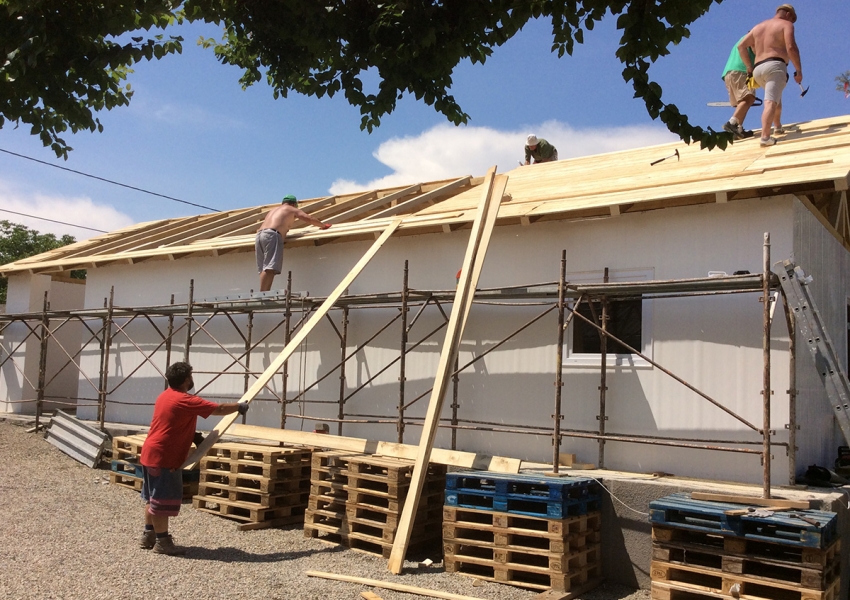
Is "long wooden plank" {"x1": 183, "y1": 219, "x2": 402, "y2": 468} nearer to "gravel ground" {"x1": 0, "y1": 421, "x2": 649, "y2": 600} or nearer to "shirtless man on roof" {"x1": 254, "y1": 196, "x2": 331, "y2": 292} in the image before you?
"gravel ground" {"x1": 0, "y1": 421, "x2": 649, "y2": 600}

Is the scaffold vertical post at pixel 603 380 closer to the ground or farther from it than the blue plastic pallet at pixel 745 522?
A: farther from it

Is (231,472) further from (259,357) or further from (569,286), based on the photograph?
(569,286)

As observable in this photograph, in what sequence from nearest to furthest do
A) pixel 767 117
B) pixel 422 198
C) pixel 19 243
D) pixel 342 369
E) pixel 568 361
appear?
pixel 568 361 → pixel 767 117 → pixel 342 369 → pixel 422 198 → pixel 19 243

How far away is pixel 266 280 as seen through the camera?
37.7 feet

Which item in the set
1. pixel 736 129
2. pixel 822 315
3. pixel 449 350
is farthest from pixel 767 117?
pixel 449 350

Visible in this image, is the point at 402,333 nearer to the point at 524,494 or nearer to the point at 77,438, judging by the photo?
the point at 524,494

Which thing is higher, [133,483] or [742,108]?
[742,108]

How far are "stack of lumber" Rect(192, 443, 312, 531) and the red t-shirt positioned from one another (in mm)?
1767

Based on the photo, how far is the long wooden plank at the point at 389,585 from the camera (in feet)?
21.8

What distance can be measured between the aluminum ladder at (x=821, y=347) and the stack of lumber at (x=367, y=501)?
13.3 feet

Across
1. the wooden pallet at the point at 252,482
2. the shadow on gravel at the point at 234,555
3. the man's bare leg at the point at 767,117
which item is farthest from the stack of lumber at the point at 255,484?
the man's bare leg at the point at 767,117

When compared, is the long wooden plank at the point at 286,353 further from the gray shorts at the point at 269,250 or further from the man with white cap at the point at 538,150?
the man with white cap at the point at 538,150

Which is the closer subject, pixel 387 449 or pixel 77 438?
pixel 387 449

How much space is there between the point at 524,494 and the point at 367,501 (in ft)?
6.87
